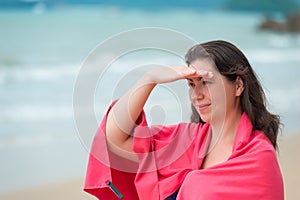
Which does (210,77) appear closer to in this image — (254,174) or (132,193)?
(254,174)

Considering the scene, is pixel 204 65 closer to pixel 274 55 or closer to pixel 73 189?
pixel 73 189

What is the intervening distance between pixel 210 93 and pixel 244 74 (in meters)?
0.10

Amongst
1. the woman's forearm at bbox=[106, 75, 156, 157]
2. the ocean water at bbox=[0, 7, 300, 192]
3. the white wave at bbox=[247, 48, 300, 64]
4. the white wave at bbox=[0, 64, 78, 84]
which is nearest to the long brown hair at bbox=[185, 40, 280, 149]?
the woman's forearm at bbox=[106, 75, 156, 157]

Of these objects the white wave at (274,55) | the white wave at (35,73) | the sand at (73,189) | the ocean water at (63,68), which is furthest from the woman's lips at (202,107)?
the white wave at (274,55)

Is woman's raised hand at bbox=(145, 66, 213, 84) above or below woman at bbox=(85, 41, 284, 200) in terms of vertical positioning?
above

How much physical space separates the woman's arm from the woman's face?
0.04 metres

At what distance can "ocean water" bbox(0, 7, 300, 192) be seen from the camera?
15.7ft

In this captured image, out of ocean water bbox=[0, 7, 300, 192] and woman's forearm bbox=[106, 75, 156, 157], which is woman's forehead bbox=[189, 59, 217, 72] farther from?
ocean water bbox=[0, 7, 300, 192]

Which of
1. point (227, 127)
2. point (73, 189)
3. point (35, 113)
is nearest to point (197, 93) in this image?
point (227, 127)

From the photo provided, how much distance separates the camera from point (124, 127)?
Result: 5.07ft

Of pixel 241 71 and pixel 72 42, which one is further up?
pixel 241 71

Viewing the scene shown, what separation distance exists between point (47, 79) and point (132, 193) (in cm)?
545

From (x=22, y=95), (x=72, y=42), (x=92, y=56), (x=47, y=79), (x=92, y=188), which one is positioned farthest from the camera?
(x=72, y=42)

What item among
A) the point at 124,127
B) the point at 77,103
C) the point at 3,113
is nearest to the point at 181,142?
the point at 124,127
